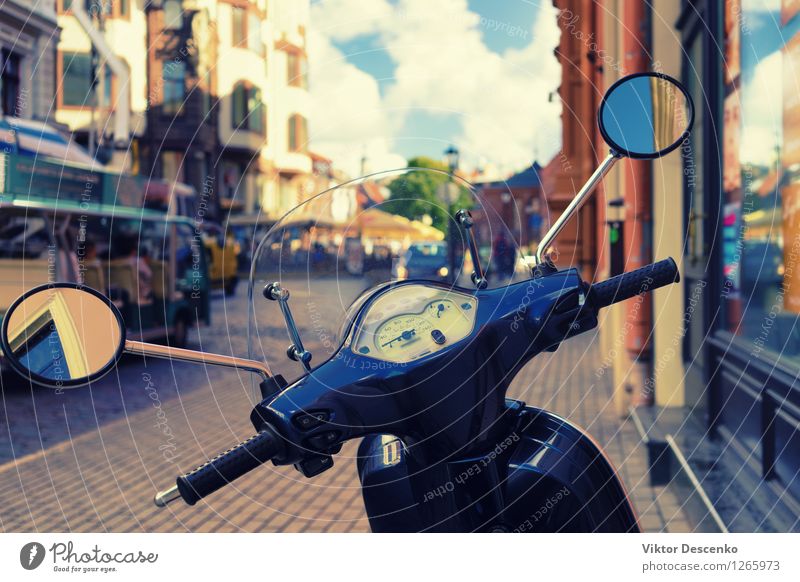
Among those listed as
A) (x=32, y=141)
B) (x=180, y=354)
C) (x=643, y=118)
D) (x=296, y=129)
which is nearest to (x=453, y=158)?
(x=643, y=118)

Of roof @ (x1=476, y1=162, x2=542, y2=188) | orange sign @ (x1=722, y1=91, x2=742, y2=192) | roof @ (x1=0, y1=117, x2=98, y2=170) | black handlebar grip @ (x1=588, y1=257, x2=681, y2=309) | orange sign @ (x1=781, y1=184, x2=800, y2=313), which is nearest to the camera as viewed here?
black handlebar grip @ (x1=588, y1=257, x2=681, y2=309)

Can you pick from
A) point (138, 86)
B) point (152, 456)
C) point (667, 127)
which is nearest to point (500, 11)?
point (667, 127)

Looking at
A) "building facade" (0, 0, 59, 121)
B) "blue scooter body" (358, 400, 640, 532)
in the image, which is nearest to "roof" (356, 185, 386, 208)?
"blue scooter body" (358, 400, 640, 532)

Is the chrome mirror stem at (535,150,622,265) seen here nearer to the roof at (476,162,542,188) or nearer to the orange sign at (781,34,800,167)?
the roof at (476,162,542,188)

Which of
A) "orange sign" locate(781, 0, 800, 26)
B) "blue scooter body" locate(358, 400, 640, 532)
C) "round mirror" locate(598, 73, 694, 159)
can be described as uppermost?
"orange sign" locate(781, 0, 800, 26)

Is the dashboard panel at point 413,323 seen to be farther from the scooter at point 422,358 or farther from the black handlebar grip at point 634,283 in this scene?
the black handlebar grip at point 634,283

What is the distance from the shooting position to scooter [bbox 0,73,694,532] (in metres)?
1.25

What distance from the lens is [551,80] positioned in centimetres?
193

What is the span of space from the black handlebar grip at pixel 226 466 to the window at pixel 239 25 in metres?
1.01

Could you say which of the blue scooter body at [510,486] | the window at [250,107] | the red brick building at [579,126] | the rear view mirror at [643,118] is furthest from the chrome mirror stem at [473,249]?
the red brick building at [579,126]

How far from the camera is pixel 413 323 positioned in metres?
1.34

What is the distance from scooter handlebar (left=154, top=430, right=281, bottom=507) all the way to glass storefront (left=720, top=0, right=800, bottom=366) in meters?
2.61

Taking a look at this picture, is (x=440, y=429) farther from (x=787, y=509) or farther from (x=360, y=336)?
(x=787, y=509)

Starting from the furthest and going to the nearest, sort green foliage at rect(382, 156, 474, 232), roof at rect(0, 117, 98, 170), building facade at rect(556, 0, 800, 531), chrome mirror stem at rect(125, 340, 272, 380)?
roof at rect(0, 117, 98, 170), building facade at rect(556, 0, 800, 531), green foliage at rect(382, 156, 474, 232), chrome mirror stem at rect(125, 340, 272, 380)
